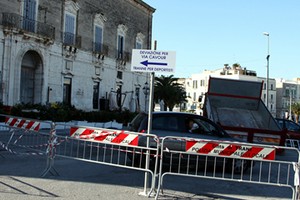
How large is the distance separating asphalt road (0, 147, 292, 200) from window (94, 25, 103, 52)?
26.5 m

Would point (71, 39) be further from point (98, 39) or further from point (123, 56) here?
point (123, 56)

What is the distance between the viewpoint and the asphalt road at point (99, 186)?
711cm

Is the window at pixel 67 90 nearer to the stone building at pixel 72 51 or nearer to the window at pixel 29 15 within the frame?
the stone building at pixel 72 51

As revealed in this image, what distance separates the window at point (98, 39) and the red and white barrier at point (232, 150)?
94.9ft

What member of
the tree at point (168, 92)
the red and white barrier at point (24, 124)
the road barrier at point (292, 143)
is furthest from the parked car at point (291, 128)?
the tree at point (168, 92)

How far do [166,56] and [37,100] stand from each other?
22.2 metres

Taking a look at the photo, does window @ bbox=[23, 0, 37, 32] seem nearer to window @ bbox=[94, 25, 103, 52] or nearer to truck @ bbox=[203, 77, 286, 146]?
window @ bbox=[94, 25, 103, 52]

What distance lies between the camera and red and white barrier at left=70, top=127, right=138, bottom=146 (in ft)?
25.5

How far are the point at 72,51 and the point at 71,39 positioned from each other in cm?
96

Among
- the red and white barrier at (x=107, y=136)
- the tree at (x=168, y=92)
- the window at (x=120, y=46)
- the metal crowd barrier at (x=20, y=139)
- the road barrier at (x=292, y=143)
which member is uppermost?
the window at (x=120, y=46)

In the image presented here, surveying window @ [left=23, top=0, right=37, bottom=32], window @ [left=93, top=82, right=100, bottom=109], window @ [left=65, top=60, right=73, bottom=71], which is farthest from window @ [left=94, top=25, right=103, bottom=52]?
window @ [left=23, top=0, right=37, bottom=32]

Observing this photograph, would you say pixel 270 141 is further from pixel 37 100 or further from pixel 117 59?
pixel 117 59

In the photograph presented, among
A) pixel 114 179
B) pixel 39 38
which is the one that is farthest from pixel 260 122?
pixel 39 38

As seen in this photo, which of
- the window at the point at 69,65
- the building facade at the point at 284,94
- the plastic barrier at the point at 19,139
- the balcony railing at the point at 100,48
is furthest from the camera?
the building facade at the point at 284,94
